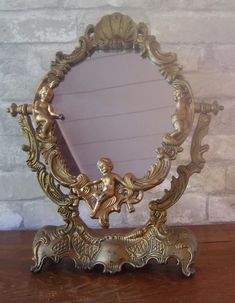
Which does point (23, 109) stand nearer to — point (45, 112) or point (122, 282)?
point (45, 112)

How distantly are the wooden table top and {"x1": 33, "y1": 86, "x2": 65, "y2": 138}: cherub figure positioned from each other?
0.26 meters

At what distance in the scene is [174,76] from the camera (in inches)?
34.0

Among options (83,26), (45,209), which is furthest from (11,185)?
(83,26)

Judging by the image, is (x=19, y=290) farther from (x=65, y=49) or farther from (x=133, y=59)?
(x=65, y=49)

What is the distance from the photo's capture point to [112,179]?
33.4 inches

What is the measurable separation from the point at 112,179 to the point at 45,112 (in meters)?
0.17

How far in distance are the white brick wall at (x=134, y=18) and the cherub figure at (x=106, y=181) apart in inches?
12.7

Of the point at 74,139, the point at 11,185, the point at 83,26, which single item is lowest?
the point at 11,185

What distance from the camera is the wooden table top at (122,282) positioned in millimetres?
770

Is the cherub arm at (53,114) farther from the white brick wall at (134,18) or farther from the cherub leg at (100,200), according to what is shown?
the white brick wall at (134,18)


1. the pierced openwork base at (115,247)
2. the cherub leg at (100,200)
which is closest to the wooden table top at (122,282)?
the pierced openwork base at (115,247)

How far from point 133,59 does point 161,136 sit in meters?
0.15

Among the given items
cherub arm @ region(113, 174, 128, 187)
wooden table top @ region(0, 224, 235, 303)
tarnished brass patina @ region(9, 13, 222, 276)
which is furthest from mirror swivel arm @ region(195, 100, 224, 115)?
wooden table top @ region(0, 224, 235, 303)

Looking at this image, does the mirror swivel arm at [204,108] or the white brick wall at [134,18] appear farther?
the white brick wall at [134,18]
